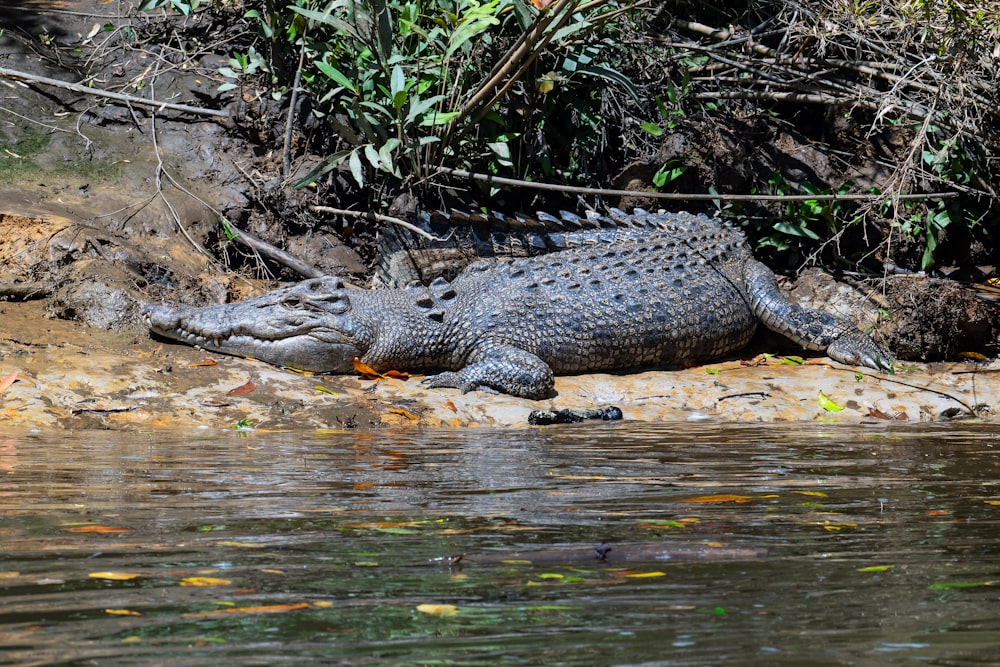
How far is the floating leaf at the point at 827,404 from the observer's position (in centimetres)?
712

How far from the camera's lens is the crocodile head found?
7.17 metres

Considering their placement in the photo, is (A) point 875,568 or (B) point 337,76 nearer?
(A) point 875,568

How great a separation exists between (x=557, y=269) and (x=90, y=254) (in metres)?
3.36

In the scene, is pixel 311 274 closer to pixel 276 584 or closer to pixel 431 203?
pixel 431 203

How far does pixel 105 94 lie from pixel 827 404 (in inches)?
252

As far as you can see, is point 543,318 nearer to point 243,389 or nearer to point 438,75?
point 438,75

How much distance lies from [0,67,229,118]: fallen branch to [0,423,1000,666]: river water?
536cm

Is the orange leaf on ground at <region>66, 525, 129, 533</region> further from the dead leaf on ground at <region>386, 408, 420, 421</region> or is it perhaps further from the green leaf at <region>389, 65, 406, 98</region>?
the green leaf at <region>389, 65, 406, 98</region>

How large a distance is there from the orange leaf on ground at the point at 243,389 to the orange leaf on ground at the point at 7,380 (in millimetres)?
1178

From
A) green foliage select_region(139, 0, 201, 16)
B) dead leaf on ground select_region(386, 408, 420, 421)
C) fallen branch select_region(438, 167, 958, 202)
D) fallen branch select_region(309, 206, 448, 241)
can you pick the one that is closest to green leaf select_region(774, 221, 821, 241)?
fallen branch select_region(438, 167, 958, 202)

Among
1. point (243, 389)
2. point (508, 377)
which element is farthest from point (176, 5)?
point (508, 377)

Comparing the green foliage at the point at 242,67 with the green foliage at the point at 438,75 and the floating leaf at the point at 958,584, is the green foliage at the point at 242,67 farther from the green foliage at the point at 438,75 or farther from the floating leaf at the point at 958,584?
the floating leaf at the point at 958,584

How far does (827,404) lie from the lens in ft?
23.5

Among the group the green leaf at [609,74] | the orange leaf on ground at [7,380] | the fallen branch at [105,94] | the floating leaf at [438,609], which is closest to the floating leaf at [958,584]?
the floating leaf at [438,609]
